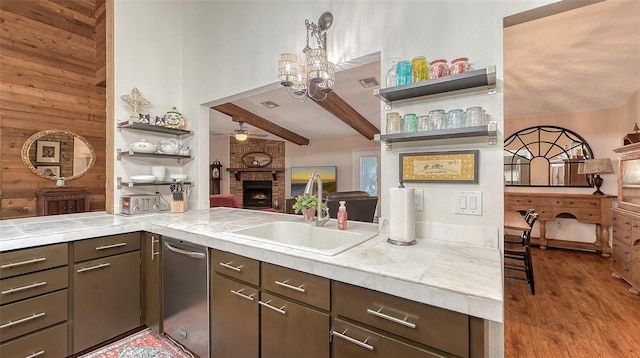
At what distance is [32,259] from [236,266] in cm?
119

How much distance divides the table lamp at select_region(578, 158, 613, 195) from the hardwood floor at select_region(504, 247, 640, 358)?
1261mm

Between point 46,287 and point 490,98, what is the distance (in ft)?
8.77

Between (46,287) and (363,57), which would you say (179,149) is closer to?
(46,287)

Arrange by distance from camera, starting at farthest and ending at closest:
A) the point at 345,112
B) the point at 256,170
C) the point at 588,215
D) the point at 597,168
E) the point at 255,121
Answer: the point at 256,170, the point at 255,121, the point at 345,112, the point at 588,215, the point at 597,168

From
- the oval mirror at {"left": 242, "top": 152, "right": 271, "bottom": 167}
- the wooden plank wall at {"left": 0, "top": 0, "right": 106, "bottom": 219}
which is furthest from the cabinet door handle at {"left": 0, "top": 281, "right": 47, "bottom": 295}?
the oval mirror at {"left": 242, "top": 152, "right": 271, "bottom": 167}

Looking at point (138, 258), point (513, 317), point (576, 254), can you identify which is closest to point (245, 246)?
point (138, 258)

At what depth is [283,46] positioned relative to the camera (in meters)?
Result: 2.14

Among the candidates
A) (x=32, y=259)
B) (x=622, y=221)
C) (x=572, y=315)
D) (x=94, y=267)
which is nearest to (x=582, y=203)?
(x=622, y=221)

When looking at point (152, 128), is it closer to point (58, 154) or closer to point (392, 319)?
point (392, 319)

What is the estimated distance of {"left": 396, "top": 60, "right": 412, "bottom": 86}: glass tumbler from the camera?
1.43 meters

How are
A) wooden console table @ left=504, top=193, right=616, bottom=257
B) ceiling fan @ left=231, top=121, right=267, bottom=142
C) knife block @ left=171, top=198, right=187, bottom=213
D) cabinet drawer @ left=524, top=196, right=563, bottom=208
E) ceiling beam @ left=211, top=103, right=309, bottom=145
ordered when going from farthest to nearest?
1. ceiling fan @ left=231, top=121, right=267, bottom=142
2. ceiling beam @ left=211, top=103, right=309, bottom=145
3. cabinet drawer @ left=524, top=196, right=563, bottom=208
4. wooden console table @ left=504, top=193, right=616, bottom=257
5. knife block @ left=171, top=198, right=187, bottom=213

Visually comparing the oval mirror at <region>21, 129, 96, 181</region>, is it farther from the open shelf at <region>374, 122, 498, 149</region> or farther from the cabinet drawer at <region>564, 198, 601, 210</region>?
the cabinet drawer at <region>564, 198, 601, 210</region>

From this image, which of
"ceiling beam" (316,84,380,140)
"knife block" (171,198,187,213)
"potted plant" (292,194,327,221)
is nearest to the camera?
"potted plant" (292,194,327,221)

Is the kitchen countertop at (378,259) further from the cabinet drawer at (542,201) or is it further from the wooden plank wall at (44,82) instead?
the cabinet drawer at (542,201)
